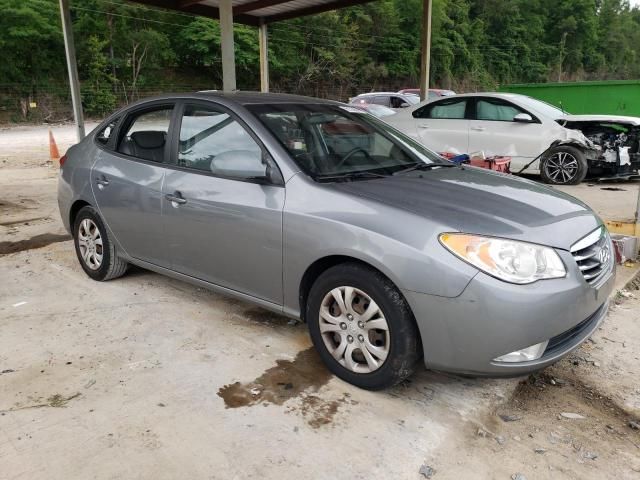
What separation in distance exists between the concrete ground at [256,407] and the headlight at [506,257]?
2.53 ft

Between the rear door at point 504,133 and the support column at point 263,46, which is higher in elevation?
the support column at point 263,46

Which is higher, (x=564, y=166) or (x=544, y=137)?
(x=544, y=137)

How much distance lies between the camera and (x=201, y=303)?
4.14m

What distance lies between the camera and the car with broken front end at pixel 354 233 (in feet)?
8.23

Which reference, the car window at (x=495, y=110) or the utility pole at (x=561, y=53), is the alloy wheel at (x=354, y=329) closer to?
the car window at (x=495, y=110)

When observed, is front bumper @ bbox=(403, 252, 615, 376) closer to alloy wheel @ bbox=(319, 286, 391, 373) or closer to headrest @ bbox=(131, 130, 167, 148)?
alloy wheel @ bbox=(319, 286, 391, 373)

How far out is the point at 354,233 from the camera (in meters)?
2.74

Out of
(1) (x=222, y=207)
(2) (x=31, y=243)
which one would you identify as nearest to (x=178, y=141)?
(1) (x=222, y=207)

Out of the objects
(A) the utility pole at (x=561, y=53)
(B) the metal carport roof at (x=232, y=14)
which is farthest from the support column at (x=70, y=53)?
(A) the utility pole at (x=561, y=53)

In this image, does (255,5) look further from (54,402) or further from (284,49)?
(284,49)

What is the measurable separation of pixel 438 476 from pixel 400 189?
1457mm

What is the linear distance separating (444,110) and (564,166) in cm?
224

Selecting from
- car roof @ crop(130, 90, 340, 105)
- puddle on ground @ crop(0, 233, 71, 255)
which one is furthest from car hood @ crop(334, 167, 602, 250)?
puddle on ground @ crop(0, 233, 71, 255)

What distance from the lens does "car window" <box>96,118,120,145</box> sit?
14.4 ft
